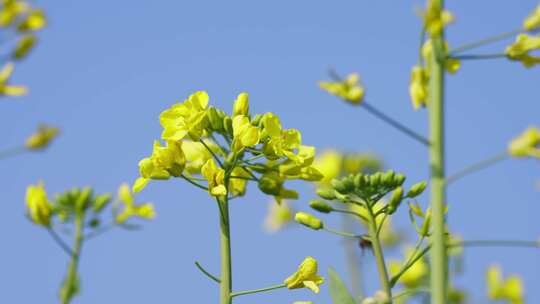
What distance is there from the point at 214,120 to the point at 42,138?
383 cm

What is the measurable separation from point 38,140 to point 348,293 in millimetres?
4371

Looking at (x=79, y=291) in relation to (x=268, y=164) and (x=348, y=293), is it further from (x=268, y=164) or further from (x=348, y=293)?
(x=348, y=293)

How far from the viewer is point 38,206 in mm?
3824

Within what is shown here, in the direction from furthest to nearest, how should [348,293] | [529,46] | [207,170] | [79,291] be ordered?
[79,291]
[529,46]
[207,170]
[348,293]

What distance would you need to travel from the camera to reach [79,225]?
458 centimetres

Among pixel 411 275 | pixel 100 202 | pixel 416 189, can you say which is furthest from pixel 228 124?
pixel 100 202

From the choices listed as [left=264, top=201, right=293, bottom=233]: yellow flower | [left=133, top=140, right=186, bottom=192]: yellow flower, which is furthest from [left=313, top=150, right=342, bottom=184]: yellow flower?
[left=133, top=140, right=186, bottom=192]: yellow flower

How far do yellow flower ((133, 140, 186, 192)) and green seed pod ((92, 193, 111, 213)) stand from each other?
237 cm

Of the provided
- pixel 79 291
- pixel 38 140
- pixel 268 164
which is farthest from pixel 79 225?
pixel 268 164

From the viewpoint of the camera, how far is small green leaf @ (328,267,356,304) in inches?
86.6

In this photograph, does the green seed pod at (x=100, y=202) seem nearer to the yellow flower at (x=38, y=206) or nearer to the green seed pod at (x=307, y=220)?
the yellow flower at (x=38, y=206)

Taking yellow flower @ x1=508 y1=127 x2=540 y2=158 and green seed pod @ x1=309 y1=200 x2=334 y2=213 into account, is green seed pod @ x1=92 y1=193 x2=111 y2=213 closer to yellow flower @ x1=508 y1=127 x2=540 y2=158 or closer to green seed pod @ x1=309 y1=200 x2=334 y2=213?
green seed pod @ x1=309 y1=200 x2=334 y2=213

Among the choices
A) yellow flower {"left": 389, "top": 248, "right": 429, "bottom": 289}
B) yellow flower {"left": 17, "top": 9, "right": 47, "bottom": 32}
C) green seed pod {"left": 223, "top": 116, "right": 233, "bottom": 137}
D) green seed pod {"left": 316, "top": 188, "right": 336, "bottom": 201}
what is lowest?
yellow flower {"left": 389, "top": 248, "right": 429, "bottom": 289}

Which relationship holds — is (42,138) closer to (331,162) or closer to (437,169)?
(331,162)
